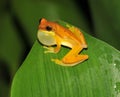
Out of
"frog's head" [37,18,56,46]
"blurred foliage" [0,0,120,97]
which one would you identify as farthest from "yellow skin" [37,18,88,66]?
"blurred foliage" [0,0,120,97]

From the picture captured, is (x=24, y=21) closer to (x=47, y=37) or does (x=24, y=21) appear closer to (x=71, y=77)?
(x=47, y=37)

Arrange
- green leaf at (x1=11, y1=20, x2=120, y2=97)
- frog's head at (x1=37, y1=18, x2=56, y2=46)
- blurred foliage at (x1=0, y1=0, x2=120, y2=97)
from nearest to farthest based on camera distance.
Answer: green leaf at (x1=11, y1=20, x2=120, y2=97)
frog's head at (x1=37, y1=18, x2=56, y2=46)
blurred foliage at (x1=0, y1=0, x2=120, y2=97)

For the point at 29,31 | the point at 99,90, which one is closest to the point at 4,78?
the point at 29,31

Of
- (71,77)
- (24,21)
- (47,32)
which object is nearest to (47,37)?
(47,32)

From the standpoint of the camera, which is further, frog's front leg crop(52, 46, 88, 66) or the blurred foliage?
the blurred foliage

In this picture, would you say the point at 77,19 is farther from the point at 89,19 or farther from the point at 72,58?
the point at 72,58

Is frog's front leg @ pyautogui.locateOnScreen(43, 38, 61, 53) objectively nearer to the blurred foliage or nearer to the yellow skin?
the yellow skin
